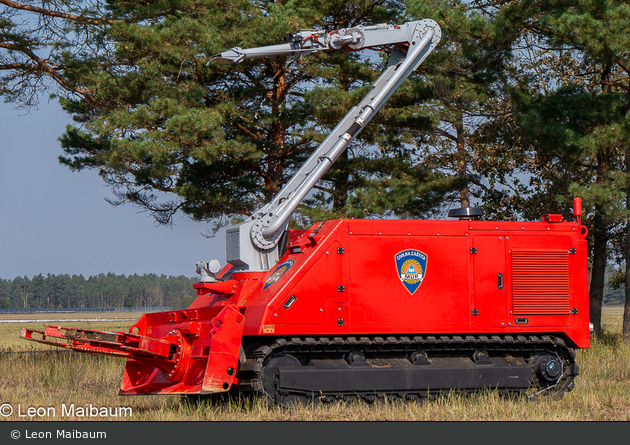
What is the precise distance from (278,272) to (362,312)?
48.5 inches

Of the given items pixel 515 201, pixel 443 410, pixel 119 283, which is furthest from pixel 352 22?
pixel 119 283

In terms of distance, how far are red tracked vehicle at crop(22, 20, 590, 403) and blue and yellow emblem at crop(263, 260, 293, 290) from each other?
0.03 m

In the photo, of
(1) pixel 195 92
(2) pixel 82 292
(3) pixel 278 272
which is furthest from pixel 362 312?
(2) pixel 82 292

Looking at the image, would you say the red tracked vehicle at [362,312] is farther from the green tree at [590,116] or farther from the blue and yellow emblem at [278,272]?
the green tree at [590,116]

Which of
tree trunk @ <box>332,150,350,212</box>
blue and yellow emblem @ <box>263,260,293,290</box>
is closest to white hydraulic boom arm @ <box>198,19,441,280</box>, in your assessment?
blue and yellow emblem @ <box>263,260,293,290</box>

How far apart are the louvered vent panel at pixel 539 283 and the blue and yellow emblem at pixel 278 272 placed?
10.8 ft

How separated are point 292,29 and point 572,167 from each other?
26.7ft

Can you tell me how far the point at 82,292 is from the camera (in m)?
133

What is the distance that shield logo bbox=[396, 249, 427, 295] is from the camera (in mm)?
8766

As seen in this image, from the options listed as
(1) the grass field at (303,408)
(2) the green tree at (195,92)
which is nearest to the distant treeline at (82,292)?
(2) the green tree at (195,92)

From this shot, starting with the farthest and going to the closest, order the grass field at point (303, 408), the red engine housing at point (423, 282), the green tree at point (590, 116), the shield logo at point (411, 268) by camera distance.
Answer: the green tree at point (590, 116) < the shield logo at point (411, 268) < the red engine housing at point (423, 282) < the grass field at point (303, 408)

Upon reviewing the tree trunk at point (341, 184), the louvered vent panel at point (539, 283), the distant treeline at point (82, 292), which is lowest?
the distant treeline at point (82, 292)

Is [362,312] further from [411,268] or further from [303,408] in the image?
[303,408]

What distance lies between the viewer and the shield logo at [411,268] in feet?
28.8
